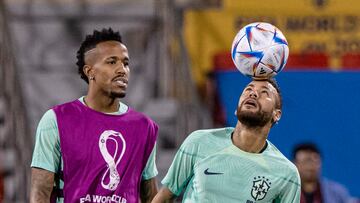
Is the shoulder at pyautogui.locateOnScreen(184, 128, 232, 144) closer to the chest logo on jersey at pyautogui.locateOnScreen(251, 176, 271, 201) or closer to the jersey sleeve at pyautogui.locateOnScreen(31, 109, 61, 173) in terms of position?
the chest logo on jersey at pyautogui.locateOnScreen(251, 176, 271, 201)

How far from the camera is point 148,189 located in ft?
24.3

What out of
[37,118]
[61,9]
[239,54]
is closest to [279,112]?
[239,54]

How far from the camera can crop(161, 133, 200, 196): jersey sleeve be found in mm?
6918

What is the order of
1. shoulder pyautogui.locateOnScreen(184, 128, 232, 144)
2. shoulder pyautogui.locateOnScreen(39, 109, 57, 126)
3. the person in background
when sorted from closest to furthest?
shoulder pyautogui.locateOnScreen(184, 128, 232, 144), shoulder pyautogui.locateOnScreen(39, 109, 57, 126), the person in background

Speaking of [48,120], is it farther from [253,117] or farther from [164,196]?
[253,117]

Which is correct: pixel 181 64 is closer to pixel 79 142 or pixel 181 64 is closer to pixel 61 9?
pixel 61 9

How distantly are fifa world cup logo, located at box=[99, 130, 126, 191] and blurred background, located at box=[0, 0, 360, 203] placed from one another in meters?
3.82

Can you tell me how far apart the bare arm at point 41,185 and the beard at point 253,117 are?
1.15m

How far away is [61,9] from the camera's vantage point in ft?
45.4

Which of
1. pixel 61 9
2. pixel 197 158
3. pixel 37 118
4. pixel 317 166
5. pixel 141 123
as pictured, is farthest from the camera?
pixel 61 9

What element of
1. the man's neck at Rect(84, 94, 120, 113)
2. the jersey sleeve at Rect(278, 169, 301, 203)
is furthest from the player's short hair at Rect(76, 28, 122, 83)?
the jersey sleeve at Rect(278, 169, 301, 203)

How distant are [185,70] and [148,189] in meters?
4.79

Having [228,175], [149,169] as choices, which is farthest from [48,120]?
[228,175]

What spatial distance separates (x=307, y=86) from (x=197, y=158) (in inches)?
217
